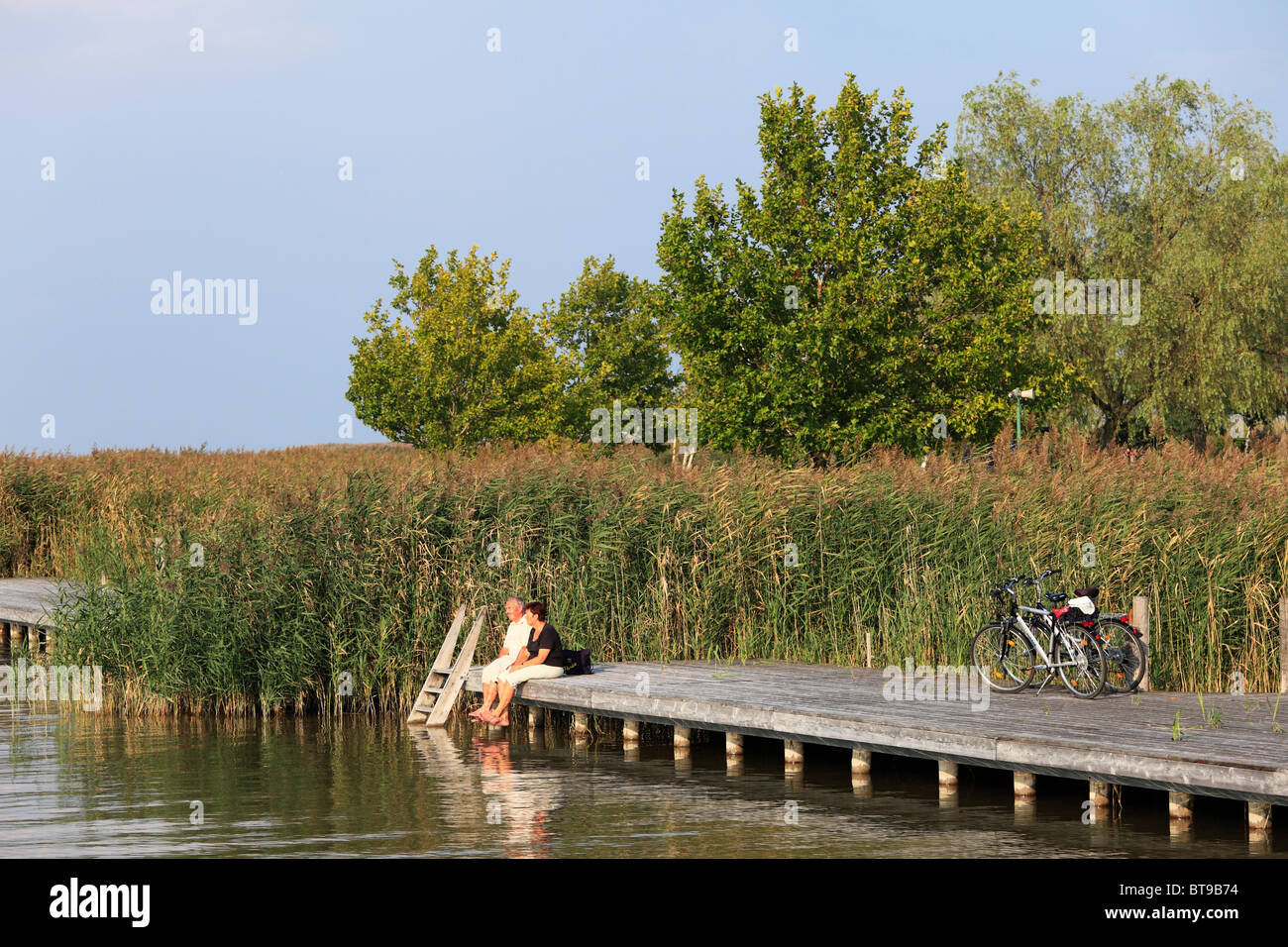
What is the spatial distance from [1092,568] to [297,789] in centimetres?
877

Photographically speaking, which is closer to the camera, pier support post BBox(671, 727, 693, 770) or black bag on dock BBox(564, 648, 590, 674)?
pier support post BBox(671, 727, 693, 770)

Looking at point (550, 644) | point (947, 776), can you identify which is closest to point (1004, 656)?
point (947, 776)

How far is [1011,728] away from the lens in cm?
1184

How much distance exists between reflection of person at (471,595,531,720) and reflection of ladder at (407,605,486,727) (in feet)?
0.97

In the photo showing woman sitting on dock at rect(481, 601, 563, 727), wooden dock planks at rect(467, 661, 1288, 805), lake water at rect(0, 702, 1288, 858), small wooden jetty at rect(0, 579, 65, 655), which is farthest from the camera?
small wooden jetty at rect(0, 579, 65, 655)

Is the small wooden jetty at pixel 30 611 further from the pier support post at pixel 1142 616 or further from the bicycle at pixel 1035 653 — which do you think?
the pier support post at pixel 1142 616

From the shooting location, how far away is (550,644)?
1535 cm

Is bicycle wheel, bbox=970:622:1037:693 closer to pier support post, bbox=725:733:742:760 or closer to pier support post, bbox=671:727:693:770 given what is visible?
pier support post, bbox=725:733:742:760

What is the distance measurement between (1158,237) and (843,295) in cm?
1850

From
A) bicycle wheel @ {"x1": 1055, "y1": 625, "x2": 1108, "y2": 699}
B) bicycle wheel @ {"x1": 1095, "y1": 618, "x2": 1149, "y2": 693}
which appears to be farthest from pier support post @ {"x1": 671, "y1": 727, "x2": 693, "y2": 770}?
bicycle wheel @ {"x1": 1095, "y1": 618, "x2": 1149, "y2": 693}

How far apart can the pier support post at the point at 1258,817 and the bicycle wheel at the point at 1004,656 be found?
11.0 ft

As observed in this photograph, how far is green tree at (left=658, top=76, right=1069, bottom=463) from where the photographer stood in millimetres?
31219

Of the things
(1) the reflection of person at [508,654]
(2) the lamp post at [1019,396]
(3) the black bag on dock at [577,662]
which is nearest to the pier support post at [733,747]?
(3) the black bag on dock at [577,662]
